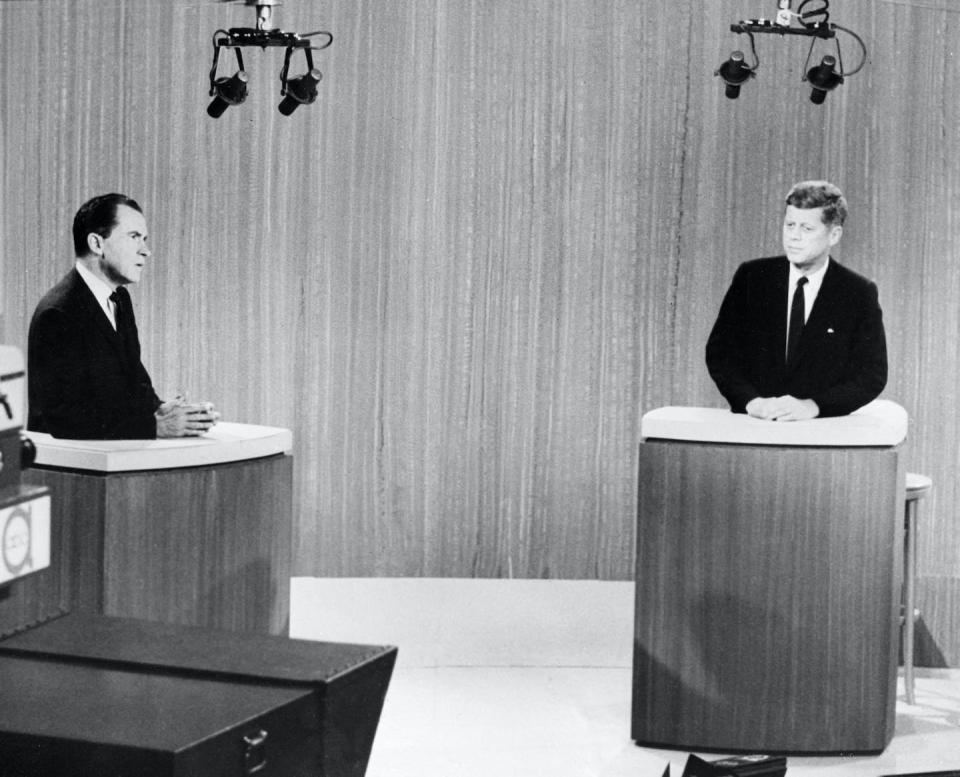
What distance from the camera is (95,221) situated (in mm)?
4484

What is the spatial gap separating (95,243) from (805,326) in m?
2.07

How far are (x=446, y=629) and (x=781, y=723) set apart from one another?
60.5 inches

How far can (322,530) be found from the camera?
18.8ft

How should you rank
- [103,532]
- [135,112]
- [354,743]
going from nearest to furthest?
[354,743]
[103,532]
[135,112]

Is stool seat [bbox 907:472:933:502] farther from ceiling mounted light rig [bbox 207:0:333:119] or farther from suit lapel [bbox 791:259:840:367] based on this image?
ceiling mounted light rig [bbox 207:0:333:119]

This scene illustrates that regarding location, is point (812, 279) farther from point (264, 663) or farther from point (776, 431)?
point (264, 663)

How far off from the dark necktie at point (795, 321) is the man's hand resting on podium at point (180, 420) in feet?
5.65

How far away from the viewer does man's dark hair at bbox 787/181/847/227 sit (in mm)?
4656

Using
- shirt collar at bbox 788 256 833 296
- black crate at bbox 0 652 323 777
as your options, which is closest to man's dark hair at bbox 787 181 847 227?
shirt collar at bbox 788 256 833 296

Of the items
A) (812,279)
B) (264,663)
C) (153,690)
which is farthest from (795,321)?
(153,690)

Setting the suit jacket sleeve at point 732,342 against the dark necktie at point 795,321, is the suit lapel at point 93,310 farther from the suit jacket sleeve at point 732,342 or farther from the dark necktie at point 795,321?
the dark necktie at point 795,321

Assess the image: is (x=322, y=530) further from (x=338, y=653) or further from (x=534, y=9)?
(x=338, y=653)

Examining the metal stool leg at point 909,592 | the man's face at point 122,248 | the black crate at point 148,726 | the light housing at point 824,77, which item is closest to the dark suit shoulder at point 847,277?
the light housing at point 824,77

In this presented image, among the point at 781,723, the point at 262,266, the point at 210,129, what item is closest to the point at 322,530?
the point at 262,266
